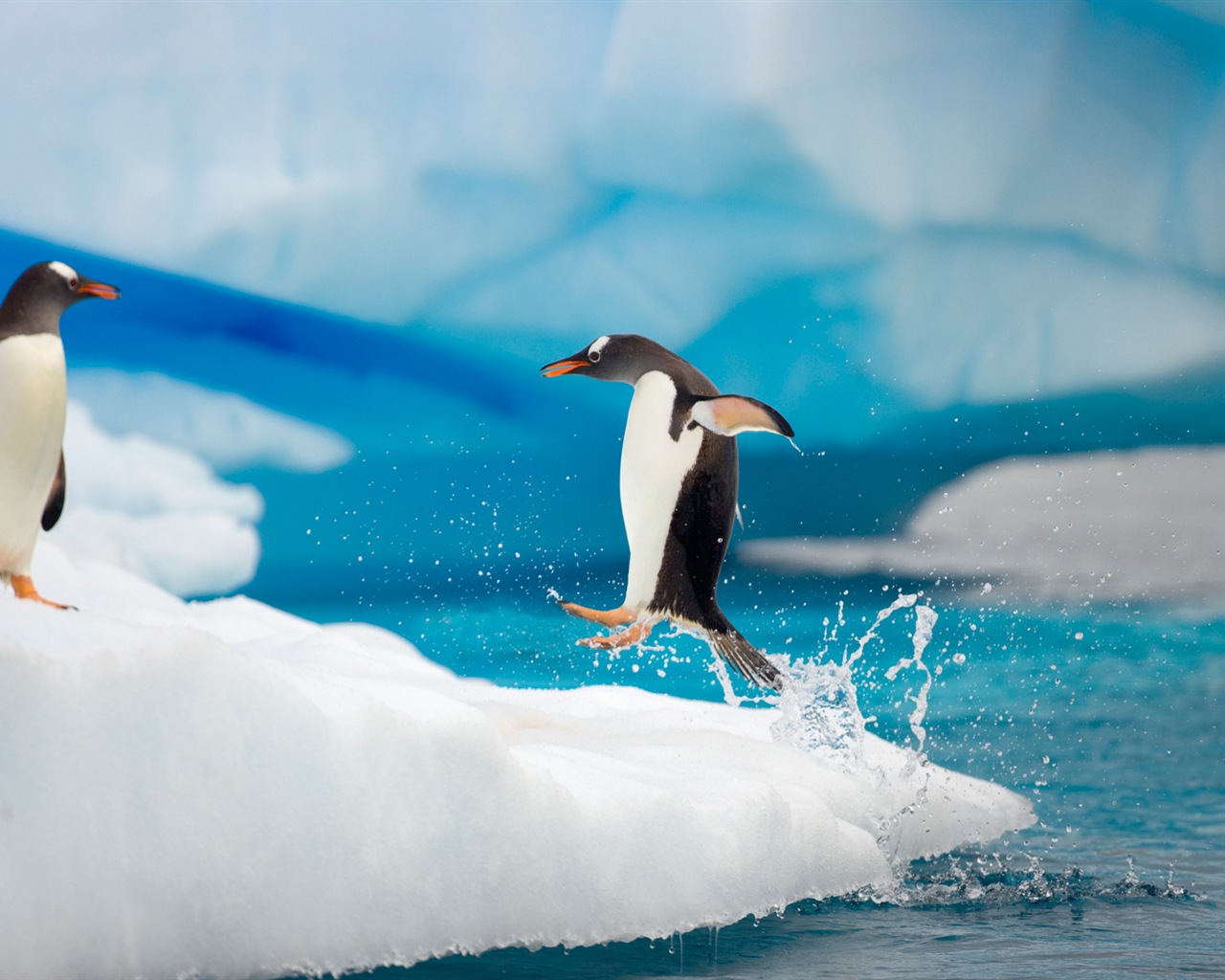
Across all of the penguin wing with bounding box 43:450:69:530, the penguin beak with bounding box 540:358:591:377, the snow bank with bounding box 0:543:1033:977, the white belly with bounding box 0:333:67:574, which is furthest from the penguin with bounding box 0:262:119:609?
the penguin beak with bounding box 540:358:591:377

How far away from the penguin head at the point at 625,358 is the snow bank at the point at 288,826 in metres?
1.22

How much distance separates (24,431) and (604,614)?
1.69 m

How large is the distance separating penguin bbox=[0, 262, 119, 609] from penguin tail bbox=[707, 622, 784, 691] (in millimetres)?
1923

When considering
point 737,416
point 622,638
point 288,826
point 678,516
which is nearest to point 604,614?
point 622,638

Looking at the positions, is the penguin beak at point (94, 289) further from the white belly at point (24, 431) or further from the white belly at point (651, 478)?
the white belly at point (651, 478)

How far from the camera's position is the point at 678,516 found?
3609 millimetres

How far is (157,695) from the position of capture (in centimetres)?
238

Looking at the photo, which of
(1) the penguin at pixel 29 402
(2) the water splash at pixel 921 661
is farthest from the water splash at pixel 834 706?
(1) the penguin at pixel 29 402

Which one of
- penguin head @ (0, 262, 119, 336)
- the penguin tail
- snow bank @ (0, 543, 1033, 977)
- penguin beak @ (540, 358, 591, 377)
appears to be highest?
penguin head @ (0, 262, 119, 336)

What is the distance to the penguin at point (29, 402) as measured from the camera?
3406 mm

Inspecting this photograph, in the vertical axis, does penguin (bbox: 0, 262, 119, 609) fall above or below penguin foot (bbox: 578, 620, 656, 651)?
above

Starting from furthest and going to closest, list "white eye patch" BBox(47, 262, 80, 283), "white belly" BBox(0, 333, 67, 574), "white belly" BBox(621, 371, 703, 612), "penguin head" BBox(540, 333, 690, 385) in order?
"penguin head" BBox(540, 333, 690, 385)
"white belly" BBox(621, 371, 703, 612)
"white eye patch" BBox(47, 262, 80, 283)
"white belly" BBox(0, 333, 67, 574)

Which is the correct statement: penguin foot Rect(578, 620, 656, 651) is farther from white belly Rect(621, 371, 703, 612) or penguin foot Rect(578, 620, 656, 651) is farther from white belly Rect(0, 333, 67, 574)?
white belly Rect(0, 333, 67, 574)

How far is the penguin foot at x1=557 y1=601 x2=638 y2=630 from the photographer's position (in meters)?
3.34
